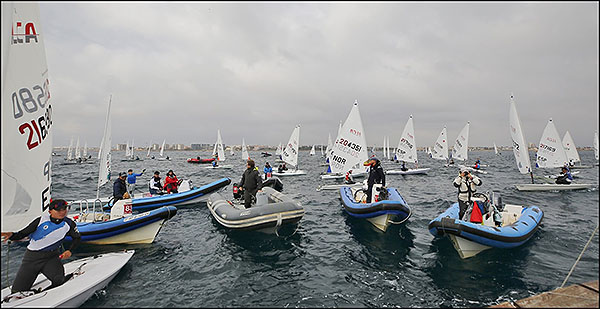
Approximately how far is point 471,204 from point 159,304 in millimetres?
8564

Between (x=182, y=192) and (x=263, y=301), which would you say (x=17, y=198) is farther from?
(x=182, y=192)

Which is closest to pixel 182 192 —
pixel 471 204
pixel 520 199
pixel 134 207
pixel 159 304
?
pixel 134 207

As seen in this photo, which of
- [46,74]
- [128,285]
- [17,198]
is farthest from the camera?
[128,285]

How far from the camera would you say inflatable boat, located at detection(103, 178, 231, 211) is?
39.4 feet

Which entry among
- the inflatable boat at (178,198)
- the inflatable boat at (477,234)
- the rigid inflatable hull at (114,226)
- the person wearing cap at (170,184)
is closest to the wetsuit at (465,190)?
the inflatable boat at (477,234)

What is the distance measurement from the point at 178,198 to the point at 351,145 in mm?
9404

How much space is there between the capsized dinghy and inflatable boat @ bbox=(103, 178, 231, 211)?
6.48 meters

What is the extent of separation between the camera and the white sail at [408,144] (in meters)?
25.8

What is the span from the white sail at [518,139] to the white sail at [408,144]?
32.2 feet

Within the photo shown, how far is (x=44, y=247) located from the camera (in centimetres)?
452

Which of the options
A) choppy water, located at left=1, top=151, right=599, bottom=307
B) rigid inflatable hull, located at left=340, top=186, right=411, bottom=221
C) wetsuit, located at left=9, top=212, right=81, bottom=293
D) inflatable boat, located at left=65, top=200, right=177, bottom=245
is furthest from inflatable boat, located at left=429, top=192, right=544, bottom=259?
wetsuit, located at left=9, top=212, right=81, bottom=293

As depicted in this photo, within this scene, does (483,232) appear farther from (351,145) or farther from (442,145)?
(442,145)

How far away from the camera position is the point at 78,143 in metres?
62.2

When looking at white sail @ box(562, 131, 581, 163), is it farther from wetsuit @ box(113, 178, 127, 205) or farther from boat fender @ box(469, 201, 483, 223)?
wetsuit @ box(113, 178, 127, 205)
